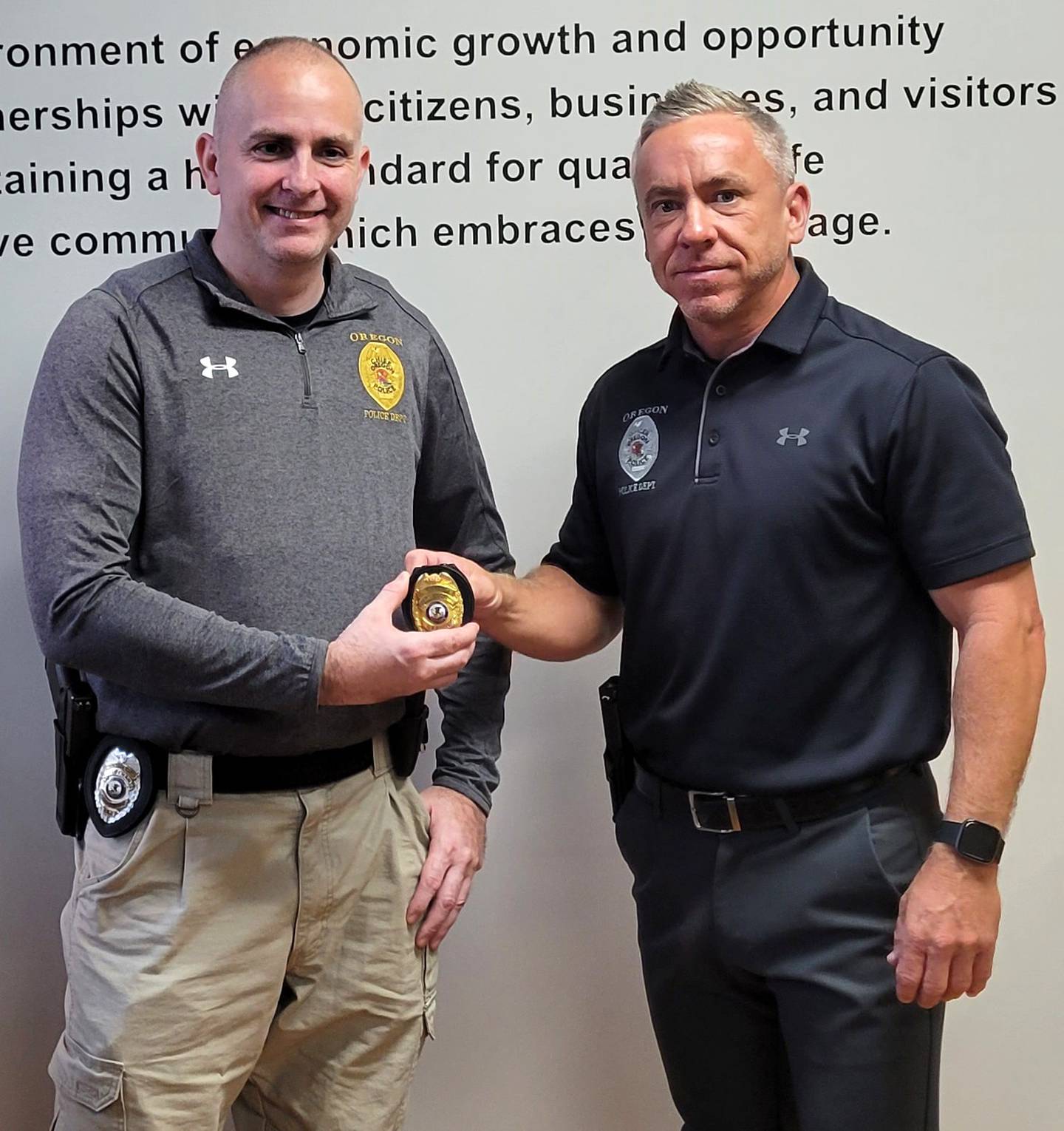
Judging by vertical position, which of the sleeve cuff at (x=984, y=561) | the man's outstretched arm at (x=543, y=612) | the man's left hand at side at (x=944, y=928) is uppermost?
the sleeve cuff at (x=984, y=561)

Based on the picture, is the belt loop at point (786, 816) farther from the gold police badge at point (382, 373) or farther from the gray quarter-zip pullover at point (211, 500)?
the gold police badge at point (382, 373)

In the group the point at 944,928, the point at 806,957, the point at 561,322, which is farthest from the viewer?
the point at 561,322

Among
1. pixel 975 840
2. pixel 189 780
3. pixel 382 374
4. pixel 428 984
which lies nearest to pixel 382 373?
pixel 382 374

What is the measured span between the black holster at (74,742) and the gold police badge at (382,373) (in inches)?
22.4

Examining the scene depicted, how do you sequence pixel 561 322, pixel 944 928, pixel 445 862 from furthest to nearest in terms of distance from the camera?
1. pixel 561 322
2. pixel 445 862
3. pixel 944 928

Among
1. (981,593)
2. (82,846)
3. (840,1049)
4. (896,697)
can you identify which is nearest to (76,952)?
(82,846)

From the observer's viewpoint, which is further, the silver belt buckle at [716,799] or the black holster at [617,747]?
the black holster at [617,747]

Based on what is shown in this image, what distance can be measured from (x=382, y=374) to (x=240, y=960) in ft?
2.70

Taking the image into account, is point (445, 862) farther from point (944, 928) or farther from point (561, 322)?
point (561, 322)

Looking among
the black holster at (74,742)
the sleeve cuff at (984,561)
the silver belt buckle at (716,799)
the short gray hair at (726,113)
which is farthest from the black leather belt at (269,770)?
the short gray hair at (726,113)

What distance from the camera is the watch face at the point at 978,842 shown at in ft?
4.99

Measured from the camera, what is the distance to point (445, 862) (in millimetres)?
1851

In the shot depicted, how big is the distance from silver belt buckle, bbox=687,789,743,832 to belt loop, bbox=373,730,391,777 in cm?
44

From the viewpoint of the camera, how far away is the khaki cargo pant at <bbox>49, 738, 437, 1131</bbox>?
5.41ft
